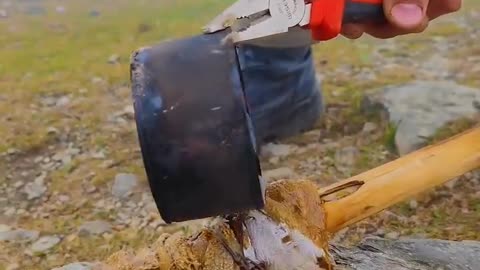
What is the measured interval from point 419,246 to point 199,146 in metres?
0.65

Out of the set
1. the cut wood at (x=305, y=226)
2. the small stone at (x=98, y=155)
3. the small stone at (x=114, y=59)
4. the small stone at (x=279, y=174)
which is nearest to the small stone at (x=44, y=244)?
the small stone at (x=98, y=155)

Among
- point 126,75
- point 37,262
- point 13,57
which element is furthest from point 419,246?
point 13,57

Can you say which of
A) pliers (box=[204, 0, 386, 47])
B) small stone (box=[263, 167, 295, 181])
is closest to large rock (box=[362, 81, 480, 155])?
small stone (box=[263, 167, 295, 181])

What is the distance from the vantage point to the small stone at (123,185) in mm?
2340

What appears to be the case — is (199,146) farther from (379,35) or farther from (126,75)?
(126,75)

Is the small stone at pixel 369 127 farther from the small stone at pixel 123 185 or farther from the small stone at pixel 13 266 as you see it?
the small stone at pixel 13 266

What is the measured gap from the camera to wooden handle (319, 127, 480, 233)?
1.35 meters

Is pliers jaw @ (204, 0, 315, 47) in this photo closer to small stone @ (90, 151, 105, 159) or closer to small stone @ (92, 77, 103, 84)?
small stone @ (90, 151, 105, 159)

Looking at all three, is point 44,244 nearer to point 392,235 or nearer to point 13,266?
point 13,266

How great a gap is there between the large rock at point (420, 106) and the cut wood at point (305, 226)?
811 millimetres

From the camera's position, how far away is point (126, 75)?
10.8 feet

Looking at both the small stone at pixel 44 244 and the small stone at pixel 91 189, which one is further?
the small stone at pixel 91 189

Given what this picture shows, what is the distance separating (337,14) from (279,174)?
112cm

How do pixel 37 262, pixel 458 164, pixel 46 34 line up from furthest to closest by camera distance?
1. pixel 46 34
2. pixel 37 262
3. pixel 458 164
